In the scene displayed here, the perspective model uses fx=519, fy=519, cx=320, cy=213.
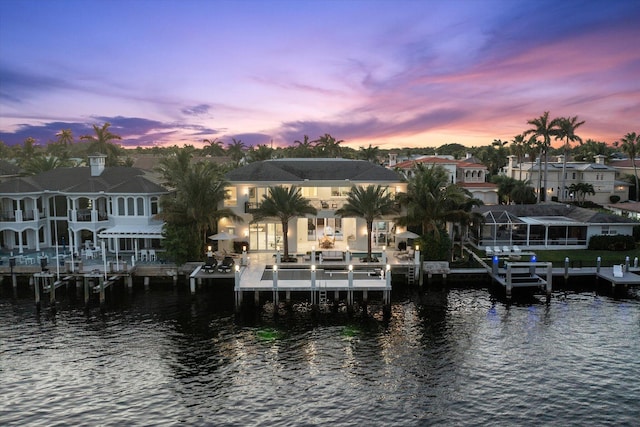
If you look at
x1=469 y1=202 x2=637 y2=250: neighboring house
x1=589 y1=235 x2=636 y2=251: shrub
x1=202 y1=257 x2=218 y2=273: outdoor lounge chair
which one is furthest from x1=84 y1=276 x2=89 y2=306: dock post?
x1=589 y1=235 x2=636 y2=251: shrub

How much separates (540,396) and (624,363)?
6.82 metres

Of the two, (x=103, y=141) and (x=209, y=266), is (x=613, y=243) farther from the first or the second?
(x=103, y=141)

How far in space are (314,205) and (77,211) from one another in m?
22.7

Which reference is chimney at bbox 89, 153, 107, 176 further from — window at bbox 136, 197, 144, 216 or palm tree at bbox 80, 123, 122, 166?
palm tree at bbox 80, 123, 122, 166

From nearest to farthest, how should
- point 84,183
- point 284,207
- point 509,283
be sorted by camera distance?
point 509,283 → point 284,207 → point 84,183

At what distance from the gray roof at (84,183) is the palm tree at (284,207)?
12.2 m

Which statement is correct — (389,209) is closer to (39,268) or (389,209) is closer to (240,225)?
(240,225)

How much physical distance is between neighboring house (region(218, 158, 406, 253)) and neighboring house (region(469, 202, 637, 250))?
411 inches

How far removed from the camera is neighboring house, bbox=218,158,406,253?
159 feet

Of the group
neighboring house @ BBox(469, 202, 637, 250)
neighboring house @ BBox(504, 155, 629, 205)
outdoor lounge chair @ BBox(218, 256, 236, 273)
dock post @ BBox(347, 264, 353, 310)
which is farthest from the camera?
neighboring house @ BBox(504, 155, 629, 205)

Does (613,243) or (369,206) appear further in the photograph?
(613,243)

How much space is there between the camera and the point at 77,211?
49.6 metres

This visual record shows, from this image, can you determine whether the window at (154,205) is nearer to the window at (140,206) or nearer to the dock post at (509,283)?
the window at (140,206)

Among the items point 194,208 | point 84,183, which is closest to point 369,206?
point 194,208
